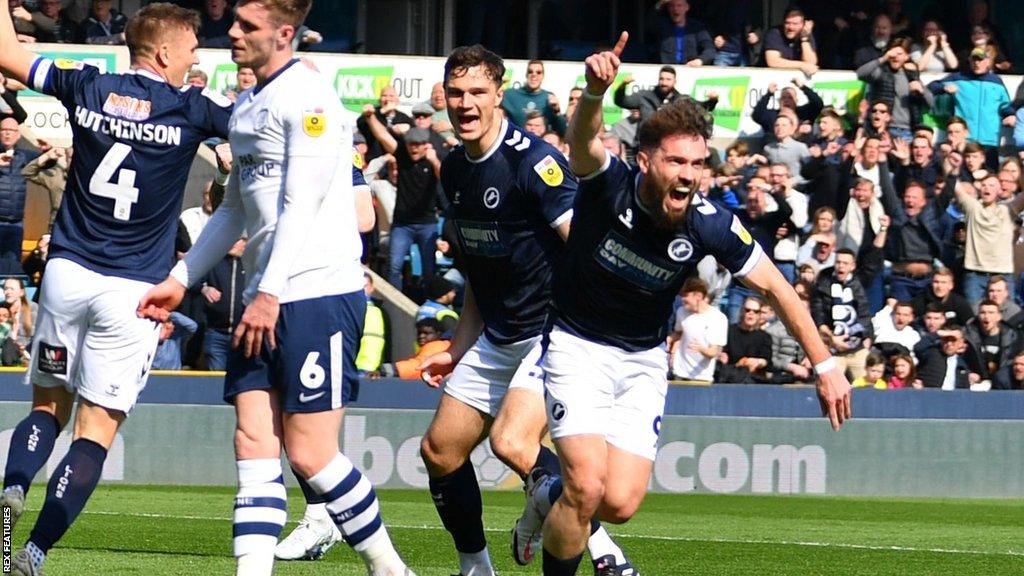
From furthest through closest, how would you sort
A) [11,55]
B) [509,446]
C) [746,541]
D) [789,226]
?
[789,226], [746,541], [509,446], [11,55]

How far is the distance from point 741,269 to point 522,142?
1.44 meters

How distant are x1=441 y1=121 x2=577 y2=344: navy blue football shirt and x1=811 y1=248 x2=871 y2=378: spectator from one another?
383 inches

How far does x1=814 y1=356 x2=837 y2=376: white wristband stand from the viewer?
7043 millimetres

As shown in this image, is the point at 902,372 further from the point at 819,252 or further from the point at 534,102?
the point at 534,102

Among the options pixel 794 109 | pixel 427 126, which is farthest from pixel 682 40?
pixel 427 126

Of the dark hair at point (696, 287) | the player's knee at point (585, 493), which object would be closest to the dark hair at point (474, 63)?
the player's knee at point (585, 493)

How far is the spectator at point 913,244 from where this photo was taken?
61.7ft

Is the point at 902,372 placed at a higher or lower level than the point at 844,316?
lower

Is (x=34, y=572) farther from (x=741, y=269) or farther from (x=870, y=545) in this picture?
(x=870, y=545)

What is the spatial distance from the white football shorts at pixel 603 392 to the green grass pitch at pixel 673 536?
5.75ft

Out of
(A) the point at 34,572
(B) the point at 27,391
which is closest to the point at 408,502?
(B) the point at 27,391

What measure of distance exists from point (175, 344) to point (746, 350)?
5130 millimetres

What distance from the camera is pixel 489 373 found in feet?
26.9

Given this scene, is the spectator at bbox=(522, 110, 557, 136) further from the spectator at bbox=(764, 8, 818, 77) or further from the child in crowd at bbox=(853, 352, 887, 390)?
the spectator at bbox=(764, 8, 818, 77)
